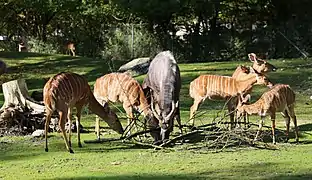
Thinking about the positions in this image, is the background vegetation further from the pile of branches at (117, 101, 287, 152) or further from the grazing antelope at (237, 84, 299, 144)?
the grazing antelope at (237, 84, 299, 144)

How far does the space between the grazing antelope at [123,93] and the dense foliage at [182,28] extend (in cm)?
1519

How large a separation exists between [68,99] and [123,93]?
1.05 meters

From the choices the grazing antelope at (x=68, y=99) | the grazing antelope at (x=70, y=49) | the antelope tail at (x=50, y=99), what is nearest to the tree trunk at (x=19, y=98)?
the grazing antelope at (x=68, y=99)

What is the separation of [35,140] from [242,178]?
158 inches

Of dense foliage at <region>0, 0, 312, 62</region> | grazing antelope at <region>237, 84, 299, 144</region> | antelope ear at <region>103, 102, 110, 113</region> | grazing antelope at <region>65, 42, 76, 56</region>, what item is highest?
dense foliage at <region>0, 0, 312, 62</region>

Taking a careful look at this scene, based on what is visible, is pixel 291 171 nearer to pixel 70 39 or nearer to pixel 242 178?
pixel 242 178

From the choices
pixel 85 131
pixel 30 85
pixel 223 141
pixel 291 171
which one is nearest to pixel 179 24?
pixel 30 85

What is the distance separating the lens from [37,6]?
28.9 m

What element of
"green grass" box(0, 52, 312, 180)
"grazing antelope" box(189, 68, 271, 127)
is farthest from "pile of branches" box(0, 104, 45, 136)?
"grazing antelope" box(189, 68, 271, 127)

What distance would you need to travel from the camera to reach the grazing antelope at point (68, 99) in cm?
877

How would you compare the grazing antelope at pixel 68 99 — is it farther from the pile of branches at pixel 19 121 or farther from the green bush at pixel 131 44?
the green bush at pixel 131 44

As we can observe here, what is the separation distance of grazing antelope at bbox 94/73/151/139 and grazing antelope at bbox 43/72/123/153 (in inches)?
8.8

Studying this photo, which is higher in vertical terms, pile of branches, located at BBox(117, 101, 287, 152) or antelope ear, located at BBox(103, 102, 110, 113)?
antelope ear, located at BBox(103, 102, 110, 113)

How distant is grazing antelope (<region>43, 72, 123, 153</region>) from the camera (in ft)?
28.8
